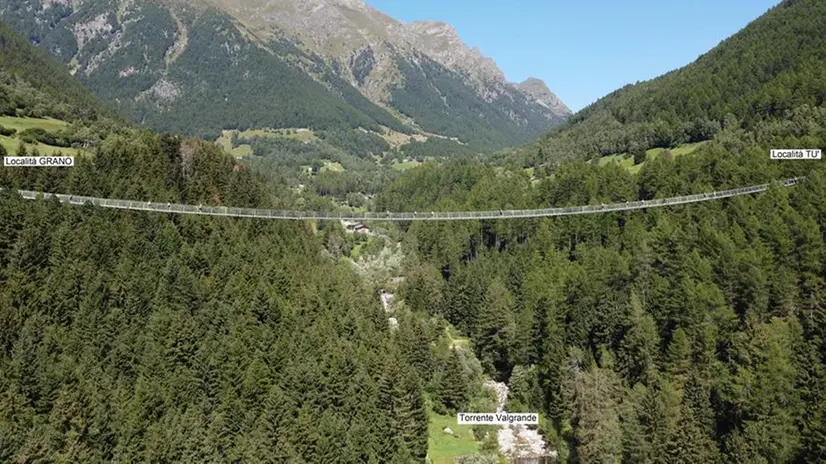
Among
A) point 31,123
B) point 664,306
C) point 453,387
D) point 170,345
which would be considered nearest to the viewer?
point 170,345

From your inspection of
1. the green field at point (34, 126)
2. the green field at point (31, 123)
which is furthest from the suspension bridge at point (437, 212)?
the green field at point (31, 123)

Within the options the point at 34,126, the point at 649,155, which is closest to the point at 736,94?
the point at 649,155

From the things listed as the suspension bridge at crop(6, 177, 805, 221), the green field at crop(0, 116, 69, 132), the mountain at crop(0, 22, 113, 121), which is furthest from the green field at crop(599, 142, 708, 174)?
the mountain at crop(0, 22, 113, 121)

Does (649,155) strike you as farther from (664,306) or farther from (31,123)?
(31,123)

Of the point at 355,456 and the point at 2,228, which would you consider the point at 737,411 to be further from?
the point at 2,228

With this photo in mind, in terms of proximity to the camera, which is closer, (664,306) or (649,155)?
(664,306)

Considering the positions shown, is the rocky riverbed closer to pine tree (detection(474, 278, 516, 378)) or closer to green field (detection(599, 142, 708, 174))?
pine tree (detection(474, 278, 516, 378))

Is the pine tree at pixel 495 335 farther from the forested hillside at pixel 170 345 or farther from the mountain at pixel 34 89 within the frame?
the mountain at pixel 34 89
